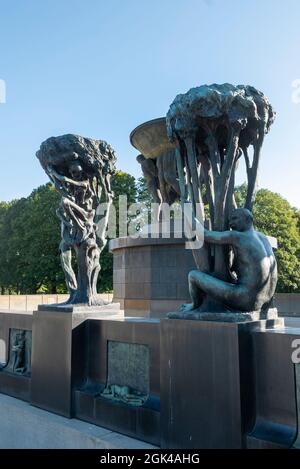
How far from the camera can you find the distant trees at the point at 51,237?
2824 centimetres

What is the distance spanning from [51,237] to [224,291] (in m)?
→ 27.4

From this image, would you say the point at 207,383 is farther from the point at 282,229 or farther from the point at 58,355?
the point at 282,229

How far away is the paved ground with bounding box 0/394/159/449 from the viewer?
541 cm

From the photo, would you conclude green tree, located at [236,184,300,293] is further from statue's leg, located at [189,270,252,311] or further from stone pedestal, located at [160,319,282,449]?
stone pedestal, located at [160,319,282,449]

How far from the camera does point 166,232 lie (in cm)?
1005

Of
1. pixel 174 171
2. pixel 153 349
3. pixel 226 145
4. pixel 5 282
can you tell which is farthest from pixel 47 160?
pixel 5 282

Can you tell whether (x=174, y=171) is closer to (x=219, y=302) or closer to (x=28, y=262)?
(x=219, y=302)

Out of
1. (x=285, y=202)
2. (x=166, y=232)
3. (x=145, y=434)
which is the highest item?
(x=285, y=202)

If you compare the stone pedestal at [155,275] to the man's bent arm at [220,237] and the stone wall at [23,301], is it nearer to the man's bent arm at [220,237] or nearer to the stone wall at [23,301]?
the man's bent arm at [220,237]

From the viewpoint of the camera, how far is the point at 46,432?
6207 millimetres

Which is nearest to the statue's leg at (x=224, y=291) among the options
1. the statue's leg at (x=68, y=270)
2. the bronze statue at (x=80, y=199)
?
the bronze statue at (x=80, y=199)

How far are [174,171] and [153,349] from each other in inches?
274

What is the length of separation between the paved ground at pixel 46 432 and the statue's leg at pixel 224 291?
Result: 2.13 meters

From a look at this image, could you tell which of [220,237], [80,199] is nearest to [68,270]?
[80,199]
